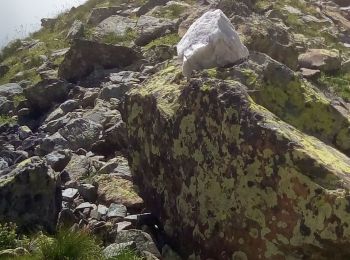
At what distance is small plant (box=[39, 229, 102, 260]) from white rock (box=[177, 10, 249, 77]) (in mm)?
3110

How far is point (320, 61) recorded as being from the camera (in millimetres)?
14664

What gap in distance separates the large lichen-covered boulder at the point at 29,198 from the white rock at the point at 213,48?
274cm

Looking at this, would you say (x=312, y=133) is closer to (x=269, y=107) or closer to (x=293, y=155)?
(x=269, y=107)

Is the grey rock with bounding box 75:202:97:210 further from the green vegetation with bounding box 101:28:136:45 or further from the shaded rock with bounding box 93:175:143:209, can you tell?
the green vegetation with bounding box 101:28:136:45

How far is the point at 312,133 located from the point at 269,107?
72 cm

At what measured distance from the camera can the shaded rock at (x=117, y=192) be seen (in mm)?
8109

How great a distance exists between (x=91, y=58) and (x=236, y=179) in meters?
9.95

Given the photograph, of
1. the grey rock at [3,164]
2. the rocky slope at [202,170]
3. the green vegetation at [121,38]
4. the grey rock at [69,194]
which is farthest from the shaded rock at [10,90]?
the grey rock at [69,194]

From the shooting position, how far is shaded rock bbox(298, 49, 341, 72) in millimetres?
14523

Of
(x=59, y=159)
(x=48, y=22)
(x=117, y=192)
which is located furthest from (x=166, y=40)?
(x=48, y=22)

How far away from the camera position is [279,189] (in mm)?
6219

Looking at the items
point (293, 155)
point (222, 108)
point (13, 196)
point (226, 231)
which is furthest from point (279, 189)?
point (13, 196)

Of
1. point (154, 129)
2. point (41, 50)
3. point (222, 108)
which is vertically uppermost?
point (222, 108)

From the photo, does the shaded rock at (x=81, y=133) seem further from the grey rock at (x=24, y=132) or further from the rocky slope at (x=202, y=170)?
the grey rock at (x=24, y=132)
